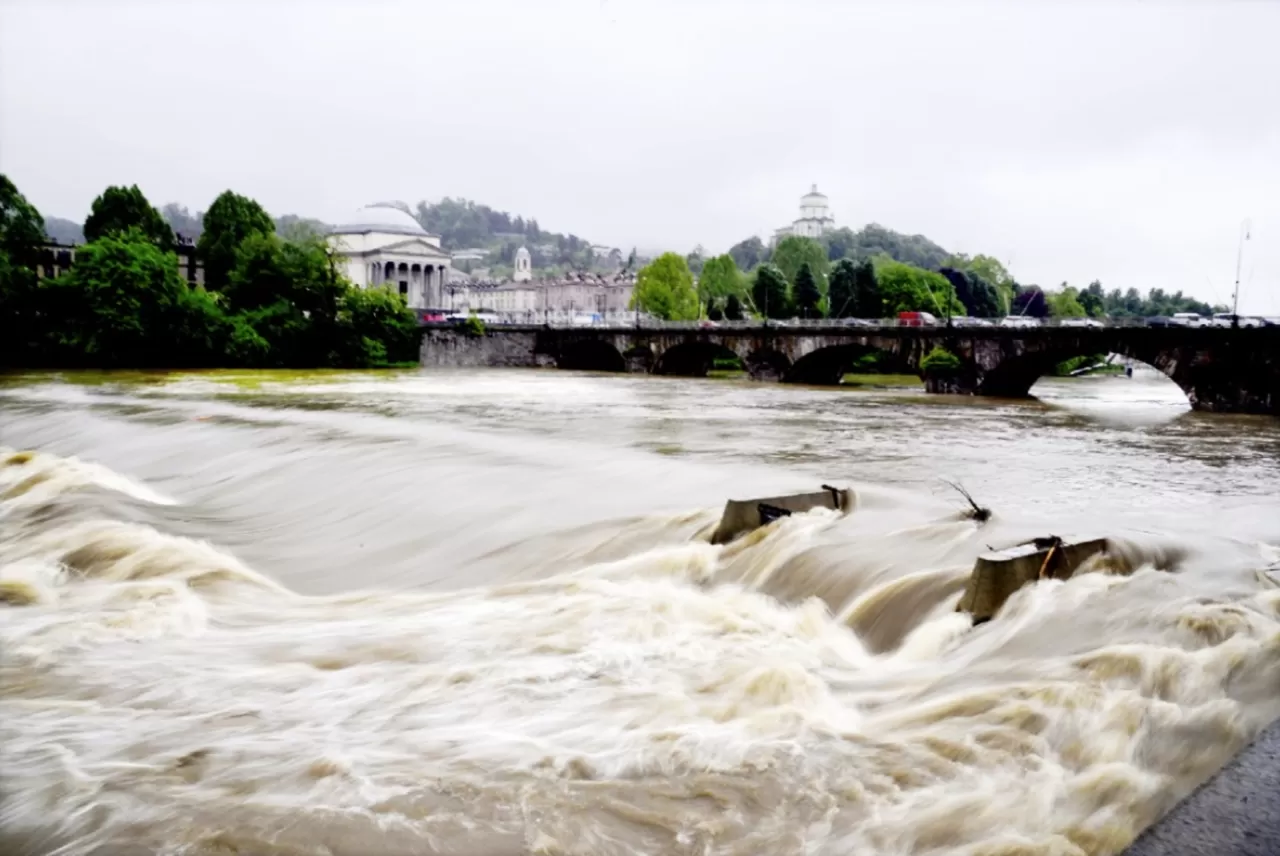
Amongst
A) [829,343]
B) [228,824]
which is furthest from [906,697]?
[829,343]

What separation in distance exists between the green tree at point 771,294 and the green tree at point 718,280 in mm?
10505

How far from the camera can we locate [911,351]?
56.2 meters

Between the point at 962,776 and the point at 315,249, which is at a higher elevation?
the point at 315,249

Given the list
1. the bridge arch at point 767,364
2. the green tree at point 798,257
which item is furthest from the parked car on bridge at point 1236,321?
the green tree at point 798,257

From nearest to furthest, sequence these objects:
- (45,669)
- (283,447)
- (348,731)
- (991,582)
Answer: (348,731)
(45,669)
(991,582)
(283,447)

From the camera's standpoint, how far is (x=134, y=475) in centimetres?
1977

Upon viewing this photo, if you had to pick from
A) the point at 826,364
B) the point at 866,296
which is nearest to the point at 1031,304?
the point at 866,296

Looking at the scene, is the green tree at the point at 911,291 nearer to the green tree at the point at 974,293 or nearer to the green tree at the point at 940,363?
the green tree at the point at 974,293

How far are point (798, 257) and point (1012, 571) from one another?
426ft

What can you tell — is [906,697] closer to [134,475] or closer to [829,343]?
[134,475]

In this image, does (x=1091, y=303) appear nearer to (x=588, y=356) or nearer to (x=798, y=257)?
(x=798, y=257)

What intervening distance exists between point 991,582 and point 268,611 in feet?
22.9

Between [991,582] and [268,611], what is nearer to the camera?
[991,582]

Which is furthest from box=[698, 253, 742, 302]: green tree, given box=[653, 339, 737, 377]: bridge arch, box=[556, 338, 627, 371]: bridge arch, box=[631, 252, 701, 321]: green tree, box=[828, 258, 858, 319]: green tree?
box=[653, 339, 737, 377]: bridge arch
